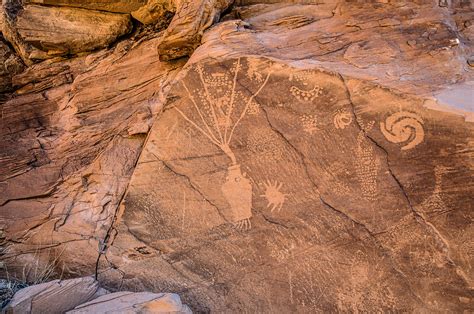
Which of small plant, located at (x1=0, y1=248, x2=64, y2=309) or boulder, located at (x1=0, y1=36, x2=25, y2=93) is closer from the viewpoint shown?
small plant, located at (x1=0, y1=248, x2=64, y2=309)

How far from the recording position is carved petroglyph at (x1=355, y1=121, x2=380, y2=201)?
8.58 ft

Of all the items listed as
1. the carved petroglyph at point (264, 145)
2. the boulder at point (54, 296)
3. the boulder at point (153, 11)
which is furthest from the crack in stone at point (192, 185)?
the boulder at point (153, 11)

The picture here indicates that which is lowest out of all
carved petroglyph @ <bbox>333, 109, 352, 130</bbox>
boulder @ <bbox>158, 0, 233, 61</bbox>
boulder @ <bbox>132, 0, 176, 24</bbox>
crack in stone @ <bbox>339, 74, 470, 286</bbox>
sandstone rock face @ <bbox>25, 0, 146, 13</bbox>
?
crack in stone @ <bbox>339, 74, 470, 286</bbox>

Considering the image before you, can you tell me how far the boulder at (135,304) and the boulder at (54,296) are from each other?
0.11 m

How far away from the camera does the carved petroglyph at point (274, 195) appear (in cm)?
275

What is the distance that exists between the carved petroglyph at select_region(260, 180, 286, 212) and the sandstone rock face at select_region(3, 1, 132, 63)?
78.0 inches

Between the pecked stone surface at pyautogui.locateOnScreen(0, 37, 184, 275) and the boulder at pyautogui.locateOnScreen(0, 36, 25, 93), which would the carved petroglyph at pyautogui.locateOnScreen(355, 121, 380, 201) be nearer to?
the pecked stone surface at pyautogui.locateOnScreen(0, 37, 184, 275)

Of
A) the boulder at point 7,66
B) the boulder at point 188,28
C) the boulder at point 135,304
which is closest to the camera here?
the boulder at point 135,304

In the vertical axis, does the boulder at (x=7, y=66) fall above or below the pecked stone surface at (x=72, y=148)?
above

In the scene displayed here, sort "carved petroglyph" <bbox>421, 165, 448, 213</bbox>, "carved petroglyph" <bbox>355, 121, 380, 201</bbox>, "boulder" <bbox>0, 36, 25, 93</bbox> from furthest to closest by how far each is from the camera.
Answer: "boulder" <bbox>0, 36, 25, 93</bbox>
"carved petroglyph" <bbox>355, 121, 380, 201</bbox>
"carved petroglyph" <bbox>421, 165, 448, 213</bbox>

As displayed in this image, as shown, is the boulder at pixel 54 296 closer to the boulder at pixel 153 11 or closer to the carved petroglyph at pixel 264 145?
the carved petroglyph at pixel 264 145

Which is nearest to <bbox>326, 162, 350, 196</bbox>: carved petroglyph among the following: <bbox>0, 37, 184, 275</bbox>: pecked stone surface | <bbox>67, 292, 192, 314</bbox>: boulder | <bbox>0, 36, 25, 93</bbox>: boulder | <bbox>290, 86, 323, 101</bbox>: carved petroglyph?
<bbox>290, 86, 323, 101</bbox>: carved petroglyph

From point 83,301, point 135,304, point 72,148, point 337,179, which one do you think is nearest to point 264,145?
point 337,179

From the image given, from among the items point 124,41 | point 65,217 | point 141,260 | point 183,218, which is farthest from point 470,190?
point 124,41
